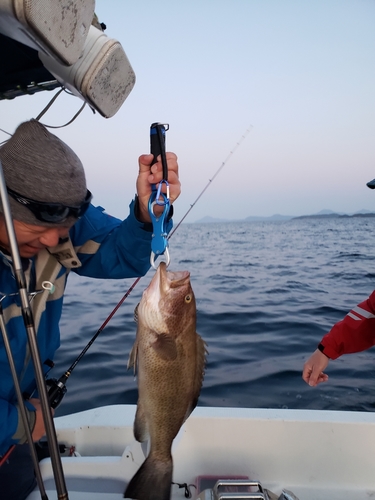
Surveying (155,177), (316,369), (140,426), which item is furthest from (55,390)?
(316,369)

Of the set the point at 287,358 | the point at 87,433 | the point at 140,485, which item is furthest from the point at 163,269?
the point at 287,358

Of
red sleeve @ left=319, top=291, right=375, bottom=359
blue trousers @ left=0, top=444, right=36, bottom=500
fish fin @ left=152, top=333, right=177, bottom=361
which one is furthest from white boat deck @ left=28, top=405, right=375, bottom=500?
fish fin @ left=152, top=333, right=177, bottom=361

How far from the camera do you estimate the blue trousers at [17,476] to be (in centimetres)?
275

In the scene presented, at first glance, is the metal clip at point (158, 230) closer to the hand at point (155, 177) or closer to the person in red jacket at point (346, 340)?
the hand at point (155, 177)

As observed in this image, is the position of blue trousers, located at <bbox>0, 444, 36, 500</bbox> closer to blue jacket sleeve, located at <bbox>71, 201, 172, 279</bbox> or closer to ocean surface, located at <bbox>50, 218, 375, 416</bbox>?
blue jacket sleeve, located at <bbox>71, 201, 172, 279</bbox>

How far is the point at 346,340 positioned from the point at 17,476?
2.66 meters

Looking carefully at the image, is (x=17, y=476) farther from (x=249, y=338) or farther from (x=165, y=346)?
(x=249, y=338)

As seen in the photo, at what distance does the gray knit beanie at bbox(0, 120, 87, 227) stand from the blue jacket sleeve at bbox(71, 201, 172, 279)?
0.42m

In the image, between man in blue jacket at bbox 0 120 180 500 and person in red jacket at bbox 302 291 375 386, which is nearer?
man in blue jacket at bbox 0 120 180 500

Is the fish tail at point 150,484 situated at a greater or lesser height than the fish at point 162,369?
lesser

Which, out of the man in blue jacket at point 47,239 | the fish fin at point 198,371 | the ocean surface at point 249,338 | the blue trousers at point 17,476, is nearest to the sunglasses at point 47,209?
the man in blue jacket at point 47,239

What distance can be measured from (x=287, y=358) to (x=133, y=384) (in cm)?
252

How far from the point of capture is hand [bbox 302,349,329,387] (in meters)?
3.30

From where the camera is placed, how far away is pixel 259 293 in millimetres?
11453
